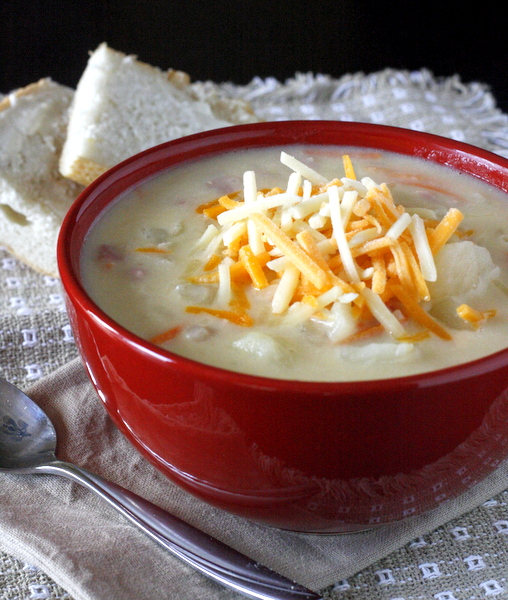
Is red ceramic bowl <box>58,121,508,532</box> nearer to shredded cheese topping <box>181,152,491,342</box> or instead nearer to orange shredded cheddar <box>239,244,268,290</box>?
shredded cheese topping <box>181,152,491,342</box>

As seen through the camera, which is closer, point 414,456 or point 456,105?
point 414,456

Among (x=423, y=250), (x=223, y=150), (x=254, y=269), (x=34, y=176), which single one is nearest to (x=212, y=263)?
(x=254, y=269)

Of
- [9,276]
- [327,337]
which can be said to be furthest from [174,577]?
[9,276]

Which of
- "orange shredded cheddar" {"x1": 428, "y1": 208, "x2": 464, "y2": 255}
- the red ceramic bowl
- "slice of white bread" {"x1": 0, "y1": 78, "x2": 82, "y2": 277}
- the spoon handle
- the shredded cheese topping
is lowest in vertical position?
"slice of white bread" {"x1": 0, "y1": 78, "x2": 82, "y2": 277}

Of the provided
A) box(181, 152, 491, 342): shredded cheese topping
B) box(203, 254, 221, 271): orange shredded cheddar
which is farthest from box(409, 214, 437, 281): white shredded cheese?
box(203, 254, 221, 271): orange shredded cheddar

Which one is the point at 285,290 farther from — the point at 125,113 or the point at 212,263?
the point at 125,113

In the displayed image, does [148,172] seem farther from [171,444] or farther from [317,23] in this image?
[317,23]
